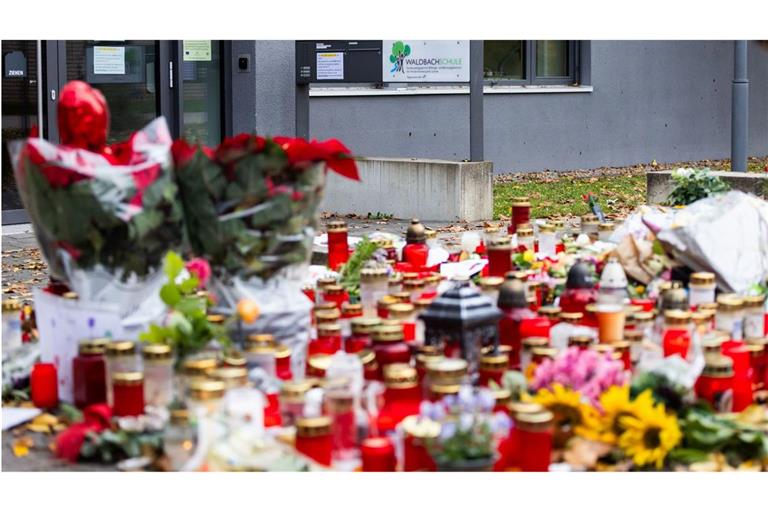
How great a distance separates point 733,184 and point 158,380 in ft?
19.6

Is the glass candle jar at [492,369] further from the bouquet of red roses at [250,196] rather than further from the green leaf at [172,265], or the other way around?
the green leaf at [172,265]

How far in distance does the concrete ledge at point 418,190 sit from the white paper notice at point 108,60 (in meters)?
2.22

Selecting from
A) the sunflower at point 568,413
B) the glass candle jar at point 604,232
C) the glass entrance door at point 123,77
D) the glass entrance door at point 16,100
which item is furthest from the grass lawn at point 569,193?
the sunflower at point 568,413

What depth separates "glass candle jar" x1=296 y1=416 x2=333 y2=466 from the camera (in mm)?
3492

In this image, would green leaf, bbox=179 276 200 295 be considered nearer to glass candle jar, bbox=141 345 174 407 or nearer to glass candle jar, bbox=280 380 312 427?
glass candle jar, bbox=141 345 174 407

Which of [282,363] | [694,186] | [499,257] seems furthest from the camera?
[694,186]

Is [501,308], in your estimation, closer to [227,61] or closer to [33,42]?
[33,42]

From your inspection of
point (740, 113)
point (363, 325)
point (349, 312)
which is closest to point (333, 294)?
point (349, 312)

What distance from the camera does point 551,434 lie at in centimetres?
356

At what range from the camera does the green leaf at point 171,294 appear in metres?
4.13

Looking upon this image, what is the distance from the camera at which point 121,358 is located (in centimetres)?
390

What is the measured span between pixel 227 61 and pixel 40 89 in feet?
7.51

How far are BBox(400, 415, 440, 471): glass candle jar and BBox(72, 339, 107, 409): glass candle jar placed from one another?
3.48 ft

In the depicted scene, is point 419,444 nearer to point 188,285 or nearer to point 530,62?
point 188,285
